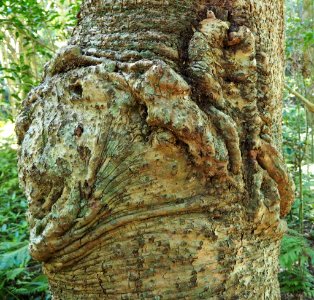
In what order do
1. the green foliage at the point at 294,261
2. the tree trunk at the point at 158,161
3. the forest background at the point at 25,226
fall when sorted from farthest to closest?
1. the forest background at the point at 25,226
2. the green foliage at the point at 294,261
3. the tree trunk at the point at 158,161

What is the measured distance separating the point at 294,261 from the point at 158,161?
7.38 ft

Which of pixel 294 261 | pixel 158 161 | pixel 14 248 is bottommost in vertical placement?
pixel 294 261

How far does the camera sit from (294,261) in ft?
9.76

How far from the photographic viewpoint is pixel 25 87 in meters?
4.45

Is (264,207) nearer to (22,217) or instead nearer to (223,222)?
(223,222)

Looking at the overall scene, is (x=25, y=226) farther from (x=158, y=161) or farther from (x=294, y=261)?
(x=158, y=161)

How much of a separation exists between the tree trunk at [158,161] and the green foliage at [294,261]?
1.50m

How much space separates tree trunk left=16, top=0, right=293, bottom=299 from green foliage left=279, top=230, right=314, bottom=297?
1498mm

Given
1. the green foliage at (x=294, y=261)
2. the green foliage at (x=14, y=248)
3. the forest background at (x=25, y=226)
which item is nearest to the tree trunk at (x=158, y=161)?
the green foliage at (x=294, y=261)

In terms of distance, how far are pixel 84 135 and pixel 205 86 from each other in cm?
43

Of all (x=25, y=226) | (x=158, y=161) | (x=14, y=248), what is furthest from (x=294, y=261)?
(x=25, y=226)

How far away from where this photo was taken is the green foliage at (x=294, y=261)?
2.80 metres

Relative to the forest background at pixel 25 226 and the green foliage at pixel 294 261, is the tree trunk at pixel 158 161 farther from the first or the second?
the forest background at pixel 25 226

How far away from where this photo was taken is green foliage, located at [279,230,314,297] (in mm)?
2799
